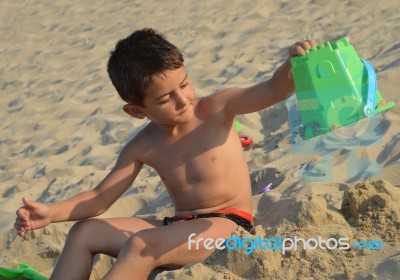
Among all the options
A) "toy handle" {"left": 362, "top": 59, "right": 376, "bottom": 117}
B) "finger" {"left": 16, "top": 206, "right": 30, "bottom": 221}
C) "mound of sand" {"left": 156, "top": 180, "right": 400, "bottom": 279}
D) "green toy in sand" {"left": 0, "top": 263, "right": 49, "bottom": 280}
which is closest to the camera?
"mound of sand" {"left": 156, "top": 180, "right": 400, "bottom": 279}

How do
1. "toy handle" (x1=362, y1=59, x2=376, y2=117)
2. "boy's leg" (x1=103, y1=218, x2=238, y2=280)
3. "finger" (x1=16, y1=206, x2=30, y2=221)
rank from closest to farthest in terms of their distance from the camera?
"toy handle" (x1=362, y1=59, x2=376, y2=117) → "boy's leg" (x1=103, y1=218, x2=238, y2=280) → "finger" (x1=16, y1=206, x2=30, y2=221)

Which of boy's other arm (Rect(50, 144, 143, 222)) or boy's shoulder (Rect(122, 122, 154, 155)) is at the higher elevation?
boy's shoulder (Rect(122, 122, 154, 155))

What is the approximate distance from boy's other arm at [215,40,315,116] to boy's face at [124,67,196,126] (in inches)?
5.9

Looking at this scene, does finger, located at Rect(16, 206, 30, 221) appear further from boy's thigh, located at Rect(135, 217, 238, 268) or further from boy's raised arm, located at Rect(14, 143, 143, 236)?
boy's thigh, located at Rect(135, 217, 238, 268)

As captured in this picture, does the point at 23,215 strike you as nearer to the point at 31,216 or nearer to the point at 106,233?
the point at 31,216

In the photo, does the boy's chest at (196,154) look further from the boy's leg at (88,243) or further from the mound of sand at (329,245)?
the mound of sand at (329,245)

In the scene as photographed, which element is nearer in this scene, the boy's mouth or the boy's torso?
the boy's mouth

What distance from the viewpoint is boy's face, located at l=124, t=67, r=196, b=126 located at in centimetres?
265

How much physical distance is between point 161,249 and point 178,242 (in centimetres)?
7

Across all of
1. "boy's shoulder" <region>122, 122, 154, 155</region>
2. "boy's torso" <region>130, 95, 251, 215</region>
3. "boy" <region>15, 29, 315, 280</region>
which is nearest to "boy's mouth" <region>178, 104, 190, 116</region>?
"boy" <region>15, 29, 315, 280</region>

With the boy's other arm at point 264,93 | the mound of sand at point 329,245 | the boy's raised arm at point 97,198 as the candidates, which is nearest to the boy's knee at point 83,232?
the boy's raised arm at point 97,198

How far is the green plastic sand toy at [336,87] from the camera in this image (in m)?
2.40

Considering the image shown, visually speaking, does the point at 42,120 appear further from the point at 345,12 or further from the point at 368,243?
the point at 368,243

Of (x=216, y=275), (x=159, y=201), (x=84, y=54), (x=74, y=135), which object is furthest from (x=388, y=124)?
(x=84, y=54)
